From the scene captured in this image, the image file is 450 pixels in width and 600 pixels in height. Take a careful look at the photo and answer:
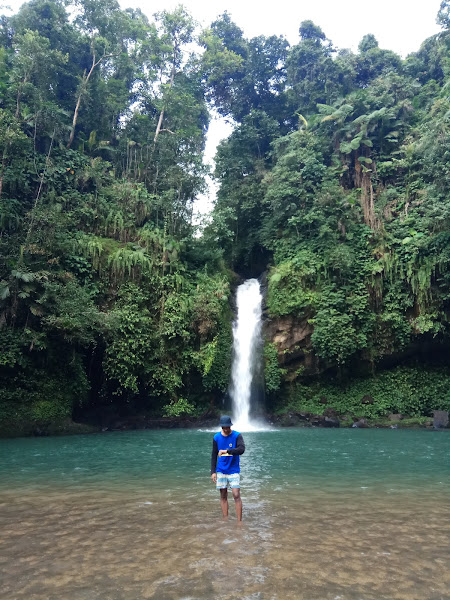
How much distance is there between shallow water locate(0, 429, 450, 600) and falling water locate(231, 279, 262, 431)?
966 centimetres

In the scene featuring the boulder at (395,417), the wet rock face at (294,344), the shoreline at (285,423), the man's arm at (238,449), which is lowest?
the shoreline at (285,423)

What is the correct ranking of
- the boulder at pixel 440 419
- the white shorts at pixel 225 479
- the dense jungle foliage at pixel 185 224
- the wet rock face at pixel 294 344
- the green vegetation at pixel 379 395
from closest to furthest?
1. the white shorts at pixel 225 479
2. the dense jungle foliage at pixel 185 224
3. the boulder at pixel 440 419
4. the green vegetation at pixel 379 395
5. the wet rock face at pixel 294 344

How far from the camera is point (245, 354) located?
19.4m

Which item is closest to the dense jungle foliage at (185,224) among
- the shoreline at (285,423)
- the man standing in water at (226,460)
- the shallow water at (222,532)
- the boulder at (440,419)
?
the shoreline at (285,423)

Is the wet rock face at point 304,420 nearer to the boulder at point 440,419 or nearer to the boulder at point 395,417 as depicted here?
the boulder at point 395,417

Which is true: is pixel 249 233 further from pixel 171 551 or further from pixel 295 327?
pixel 171 551

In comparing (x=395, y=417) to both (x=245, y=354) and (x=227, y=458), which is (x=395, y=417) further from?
(x=227, y=458)

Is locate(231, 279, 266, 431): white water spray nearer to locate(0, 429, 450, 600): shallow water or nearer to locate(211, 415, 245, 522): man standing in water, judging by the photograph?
locate(0, 429, 450, 600): shallow water

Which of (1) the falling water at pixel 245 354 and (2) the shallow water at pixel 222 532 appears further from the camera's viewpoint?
(1) the falling water at pixel 245 354

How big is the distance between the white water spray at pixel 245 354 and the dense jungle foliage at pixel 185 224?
788mm

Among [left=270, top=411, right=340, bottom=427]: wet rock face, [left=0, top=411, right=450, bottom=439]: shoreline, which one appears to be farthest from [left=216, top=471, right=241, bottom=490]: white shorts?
[left=270, top=411, right=340, bottom=427]: wet rock face

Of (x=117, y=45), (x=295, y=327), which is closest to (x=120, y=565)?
(x=295, y=327)

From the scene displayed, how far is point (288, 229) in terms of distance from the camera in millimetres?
22531

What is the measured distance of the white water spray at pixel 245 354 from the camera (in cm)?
1856
